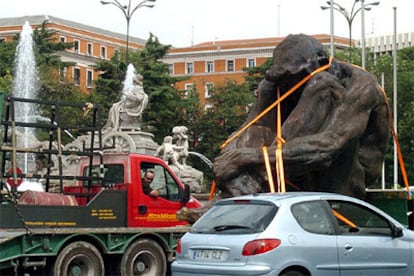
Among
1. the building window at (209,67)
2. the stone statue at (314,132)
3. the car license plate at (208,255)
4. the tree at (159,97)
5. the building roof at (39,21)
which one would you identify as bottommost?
the car license plate at (208,255)

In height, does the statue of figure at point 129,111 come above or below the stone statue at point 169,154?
above

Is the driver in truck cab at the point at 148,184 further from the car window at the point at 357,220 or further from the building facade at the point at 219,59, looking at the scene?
the building facade at the point at 219,59

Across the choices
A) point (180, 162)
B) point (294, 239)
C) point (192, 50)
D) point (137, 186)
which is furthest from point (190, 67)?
point (294, 239)

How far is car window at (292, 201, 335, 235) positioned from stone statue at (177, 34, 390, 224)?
1.30 ft

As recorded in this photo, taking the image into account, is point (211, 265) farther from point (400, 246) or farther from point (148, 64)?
point (148, 64)

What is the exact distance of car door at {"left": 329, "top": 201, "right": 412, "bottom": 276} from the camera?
9805 millimetres

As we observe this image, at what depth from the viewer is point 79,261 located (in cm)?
1362

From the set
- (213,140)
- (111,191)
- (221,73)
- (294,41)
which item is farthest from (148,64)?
(294,41)

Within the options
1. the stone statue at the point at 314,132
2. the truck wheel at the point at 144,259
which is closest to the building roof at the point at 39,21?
the truck wheel at the point at 144,259

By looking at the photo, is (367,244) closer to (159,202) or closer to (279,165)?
(279,165)

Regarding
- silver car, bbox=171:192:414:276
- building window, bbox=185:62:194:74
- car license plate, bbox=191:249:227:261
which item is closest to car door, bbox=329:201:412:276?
silver car, bbox=171:192:414:276

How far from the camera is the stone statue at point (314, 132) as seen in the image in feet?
32.4

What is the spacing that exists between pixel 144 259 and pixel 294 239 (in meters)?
5.58

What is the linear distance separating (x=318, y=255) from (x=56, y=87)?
5220cm
